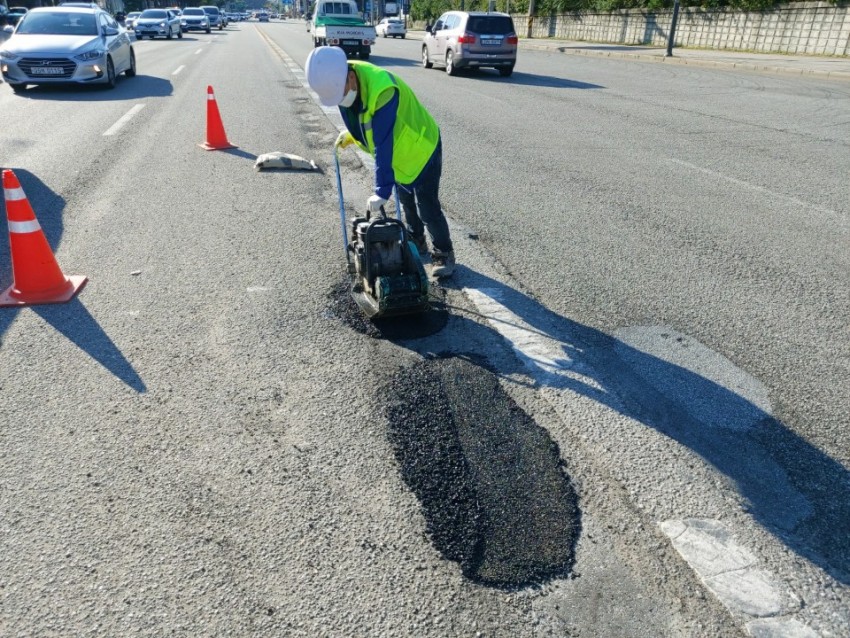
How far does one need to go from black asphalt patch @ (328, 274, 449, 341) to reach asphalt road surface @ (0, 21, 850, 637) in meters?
0.03

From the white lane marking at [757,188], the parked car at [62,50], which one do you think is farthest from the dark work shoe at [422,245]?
the parked car at [62,50]

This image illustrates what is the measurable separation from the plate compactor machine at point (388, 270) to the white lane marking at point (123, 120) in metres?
7.87

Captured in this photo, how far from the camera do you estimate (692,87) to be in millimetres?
16125

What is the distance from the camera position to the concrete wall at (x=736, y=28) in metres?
22.6

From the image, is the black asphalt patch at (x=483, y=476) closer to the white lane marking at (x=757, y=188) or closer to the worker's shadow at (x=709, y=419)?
the worker's shadow at (x=709, y=419)

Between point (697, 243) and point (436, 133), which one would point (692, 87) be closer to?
point (697, 243)

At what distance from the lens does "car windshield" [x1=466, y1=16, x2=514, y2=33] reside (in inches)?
700

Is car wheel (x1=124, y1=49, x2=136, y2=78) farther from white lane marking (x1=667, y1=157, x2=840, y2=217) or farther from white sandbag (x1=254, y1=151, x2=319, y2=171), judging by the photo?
white lane marking (x1=667, y1=157, x2=840, y2=217)

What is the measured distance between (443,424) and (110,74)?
14.9m

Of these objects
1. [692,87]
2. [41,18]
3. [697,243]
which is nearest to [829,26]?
[692,87]

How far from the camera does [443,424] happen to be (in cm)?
302

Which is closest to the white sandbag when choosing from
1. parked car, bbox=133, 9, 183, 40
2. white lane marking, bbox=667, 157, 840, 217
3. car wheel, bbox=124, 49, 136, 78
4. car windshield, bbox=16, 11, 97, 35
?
white lane marking, bbox=667, 157, 840, 217

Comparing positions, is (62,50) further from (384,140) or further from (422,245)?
(384,140)

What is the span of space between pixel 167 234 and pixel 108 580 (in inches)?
155
